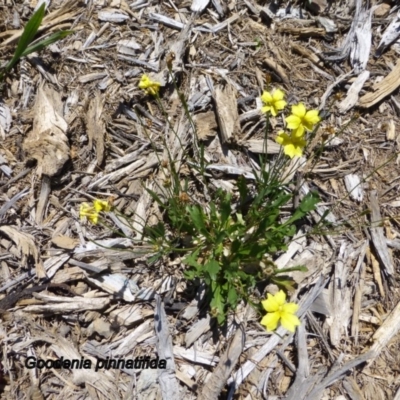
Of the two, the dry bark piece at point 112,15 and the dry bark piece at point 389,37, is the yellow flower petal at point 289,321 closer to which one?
the dry bark piece at point 389,37

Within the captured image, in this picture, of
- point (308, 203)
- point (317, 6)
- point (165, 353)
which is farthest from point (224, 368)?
point (317, 6)

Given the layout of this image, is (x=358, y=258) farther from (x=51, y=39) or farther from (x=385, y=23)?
(x=51, y=39)

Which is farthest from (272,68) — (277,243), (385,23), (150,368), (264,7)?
(150,368)

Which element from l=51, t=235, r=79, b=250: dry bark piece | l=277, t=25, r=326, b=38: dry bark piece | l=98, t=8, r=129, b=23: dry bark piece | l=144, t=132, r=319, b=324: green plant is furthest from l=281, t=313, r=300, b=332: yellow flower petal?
l=98, t=8, r=129, b=23: dry bark piece

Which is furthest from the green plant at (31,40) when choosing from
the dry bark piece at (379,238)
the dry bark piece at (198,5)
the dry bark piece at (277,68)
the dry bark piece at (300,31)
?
the dry bark piece at (379,238)

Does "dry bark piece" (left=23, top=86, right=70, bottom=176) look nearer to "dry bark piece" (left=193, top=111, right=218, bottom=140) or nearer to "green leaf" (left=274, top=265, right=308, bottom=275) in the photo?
"dry bark piece" (left=193, top=111, right=218, bottom=140)

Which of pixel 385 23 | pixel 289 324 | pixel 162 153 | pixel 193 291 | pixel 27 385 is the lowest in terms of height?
pixel 27 385

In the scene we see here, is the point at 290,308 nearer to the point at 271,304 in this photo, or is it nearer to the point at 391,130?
the point at 271,304
